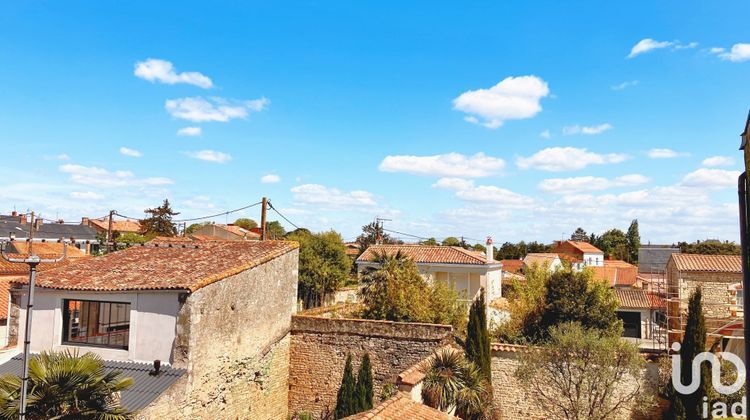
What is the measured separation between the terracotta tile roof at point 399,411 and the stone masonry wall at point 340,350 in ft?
16.9

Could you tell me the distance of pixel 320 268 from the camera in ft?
131

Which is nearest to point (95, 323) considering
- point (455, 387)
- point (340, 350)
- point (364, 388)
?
point (340, 350)

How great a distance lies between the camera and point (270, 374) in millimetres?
18641

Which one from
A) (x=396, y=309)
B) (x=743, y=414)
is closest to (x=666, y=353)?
(x=743, y=414)

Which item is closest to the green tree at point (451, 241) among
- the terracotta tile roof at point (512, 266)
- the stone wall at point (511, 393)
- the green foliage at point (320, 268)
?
the terracotta tile roof at point (512, 266)

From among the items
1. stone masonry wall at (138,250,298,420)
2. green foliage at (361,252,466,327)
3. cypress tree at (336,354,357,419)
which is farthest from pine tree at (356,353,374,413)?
green foliage at (361,252,466,327)

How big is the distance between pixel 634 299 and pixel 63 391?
1608 inches

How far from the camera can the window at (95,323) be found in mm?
16812

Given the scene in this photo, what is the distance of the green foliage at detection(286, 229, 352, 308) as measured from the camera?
3947 centimetres

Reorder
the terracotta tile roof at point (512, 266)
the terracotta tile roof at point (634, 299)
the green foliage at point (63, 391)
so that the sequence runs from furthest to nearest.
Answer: the terracotta tile roof at point (512, 266)
the terracotta tile roof at point (634, 299)
the green foliage at point (63, 391)

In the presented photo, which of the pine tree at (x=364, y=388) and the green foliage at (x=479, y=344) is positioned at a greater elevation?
the green foliage at (x=479, y=344)

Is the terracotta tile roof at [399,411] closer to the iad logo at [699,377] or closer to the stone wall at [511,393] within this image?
the stone wall at [511,393]

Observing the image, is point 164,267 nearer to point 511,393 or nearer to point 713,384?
point 511,393

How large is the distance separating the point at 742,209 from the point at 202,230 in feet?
210
